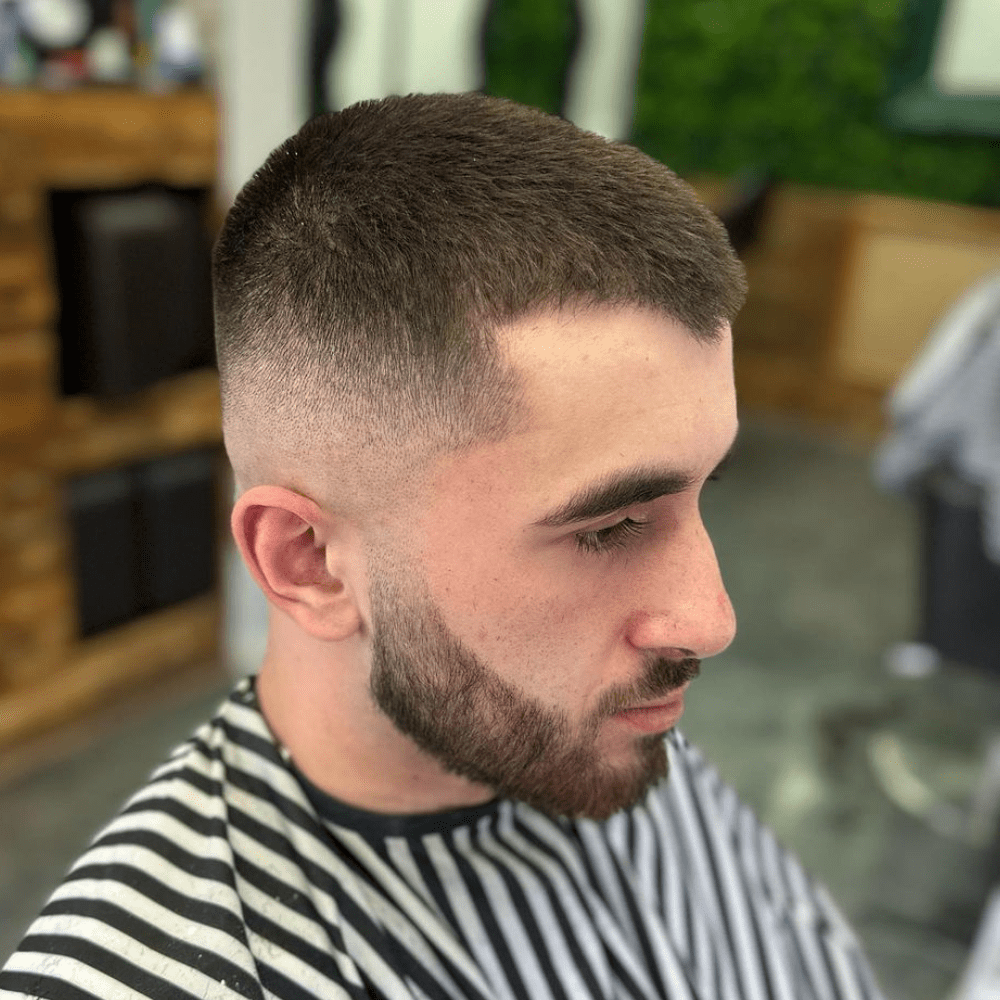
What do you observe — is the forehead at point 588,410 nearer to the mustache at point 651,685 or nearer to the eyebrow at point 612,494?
the eyebrow at point 612,494

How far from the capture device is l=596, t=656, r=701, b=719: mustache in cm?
78

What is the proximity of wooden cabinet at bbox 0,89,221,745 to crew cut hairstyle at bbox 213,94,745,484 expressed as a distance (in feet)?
4.63

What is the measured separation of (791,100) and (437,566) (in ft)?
15.0

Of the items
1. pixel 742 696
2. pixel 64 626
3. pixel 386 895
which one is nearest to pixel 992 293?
pixel 742 696

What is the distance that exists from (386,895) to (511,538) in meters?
0.34

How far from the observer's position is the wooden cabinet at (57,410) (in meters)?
1.93

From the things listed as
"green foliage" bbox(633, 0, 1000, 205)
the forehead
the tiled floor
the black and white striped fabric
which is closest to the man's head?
the forehead

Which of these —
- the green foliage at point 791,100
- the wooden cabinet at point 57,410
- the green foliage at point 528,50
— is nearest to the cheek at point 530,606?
the wooden cabinet at point 57,410

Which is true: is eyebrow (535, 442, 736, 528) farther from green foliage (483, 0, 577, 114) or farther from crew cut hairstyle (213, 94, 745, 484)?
green foliage (483, 0, 577, 114)

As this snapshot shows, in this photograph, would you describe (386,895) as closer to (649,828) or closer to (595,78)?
(649,828)

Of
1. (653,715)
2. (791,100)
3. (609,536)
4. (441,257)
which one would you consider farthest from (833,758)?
(791,100)

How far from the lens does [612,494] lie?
71cm

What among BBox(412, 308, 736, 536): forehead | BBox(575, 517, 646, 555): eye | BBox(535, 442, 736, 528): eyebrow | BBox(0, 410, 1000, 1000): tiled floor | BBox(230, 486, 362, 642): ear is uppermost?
BBox(412, 308, 736, 536): forehead

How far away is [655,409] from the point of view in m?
0.71
